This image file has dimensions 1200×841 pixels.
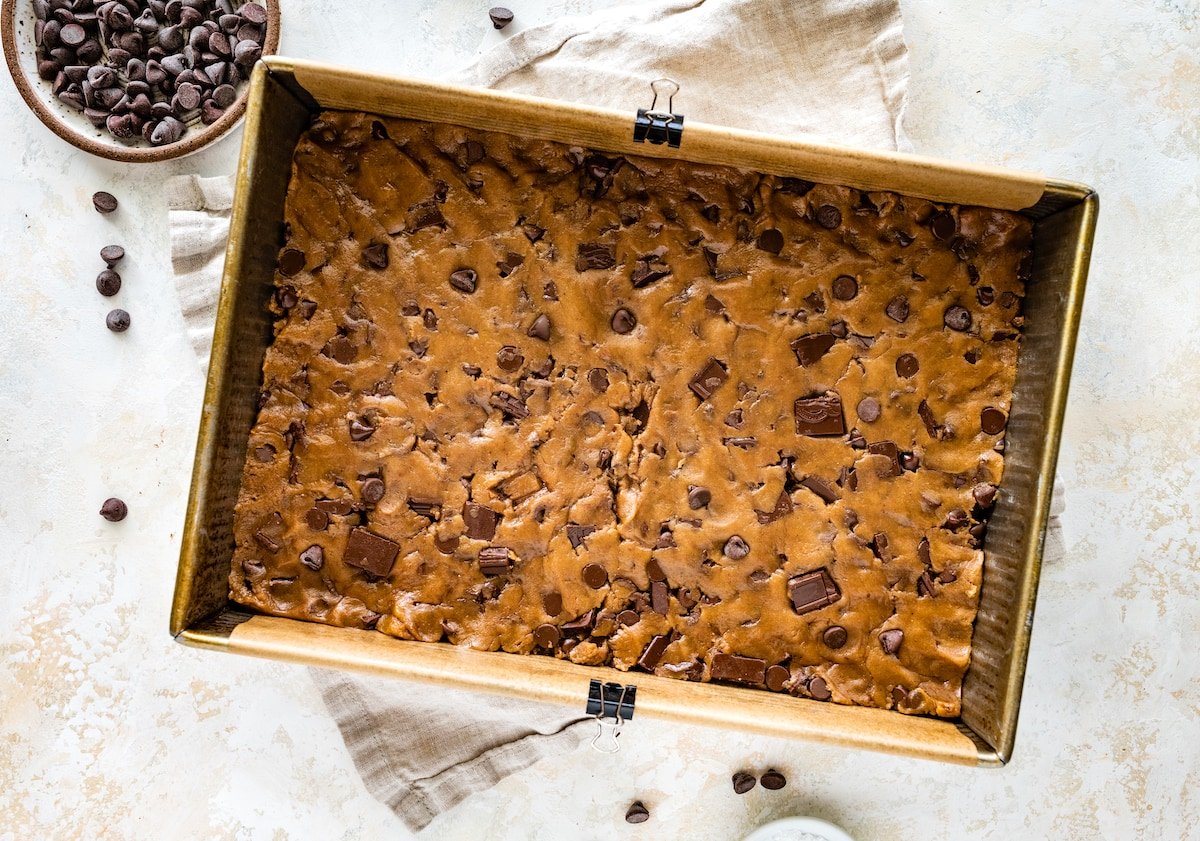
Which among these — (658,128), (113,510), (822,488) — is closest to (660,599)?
(822,488)

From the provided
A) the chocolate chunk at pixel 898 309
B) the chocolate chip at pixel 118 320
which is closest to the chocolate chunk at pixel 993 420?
the chocolate chunk at pixel 898 309

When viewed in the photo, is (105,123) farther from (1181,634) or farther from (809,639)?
(1181,634)

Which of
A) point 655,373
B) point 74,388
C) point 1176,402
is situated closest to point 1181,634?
point 1176,402

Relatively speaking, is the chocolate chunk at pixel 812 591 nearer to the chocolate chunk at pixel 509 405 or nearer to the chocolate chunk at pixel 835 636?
the chocolate chunk at pixel 835 636

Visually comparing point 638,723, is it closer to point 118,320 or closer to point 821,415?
point 821,415

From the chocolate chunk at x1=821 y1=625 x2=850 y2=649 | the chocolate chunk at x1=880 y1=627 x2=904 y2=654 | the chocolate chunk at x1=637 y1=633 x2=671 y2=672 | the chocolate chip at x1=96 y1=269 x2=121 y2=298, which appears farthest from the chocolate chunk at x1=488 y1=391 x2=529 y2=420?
the chocolate chip at x1=96 y1=269 x2=121 y2=298

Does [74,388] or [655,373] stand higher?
[655,373]
